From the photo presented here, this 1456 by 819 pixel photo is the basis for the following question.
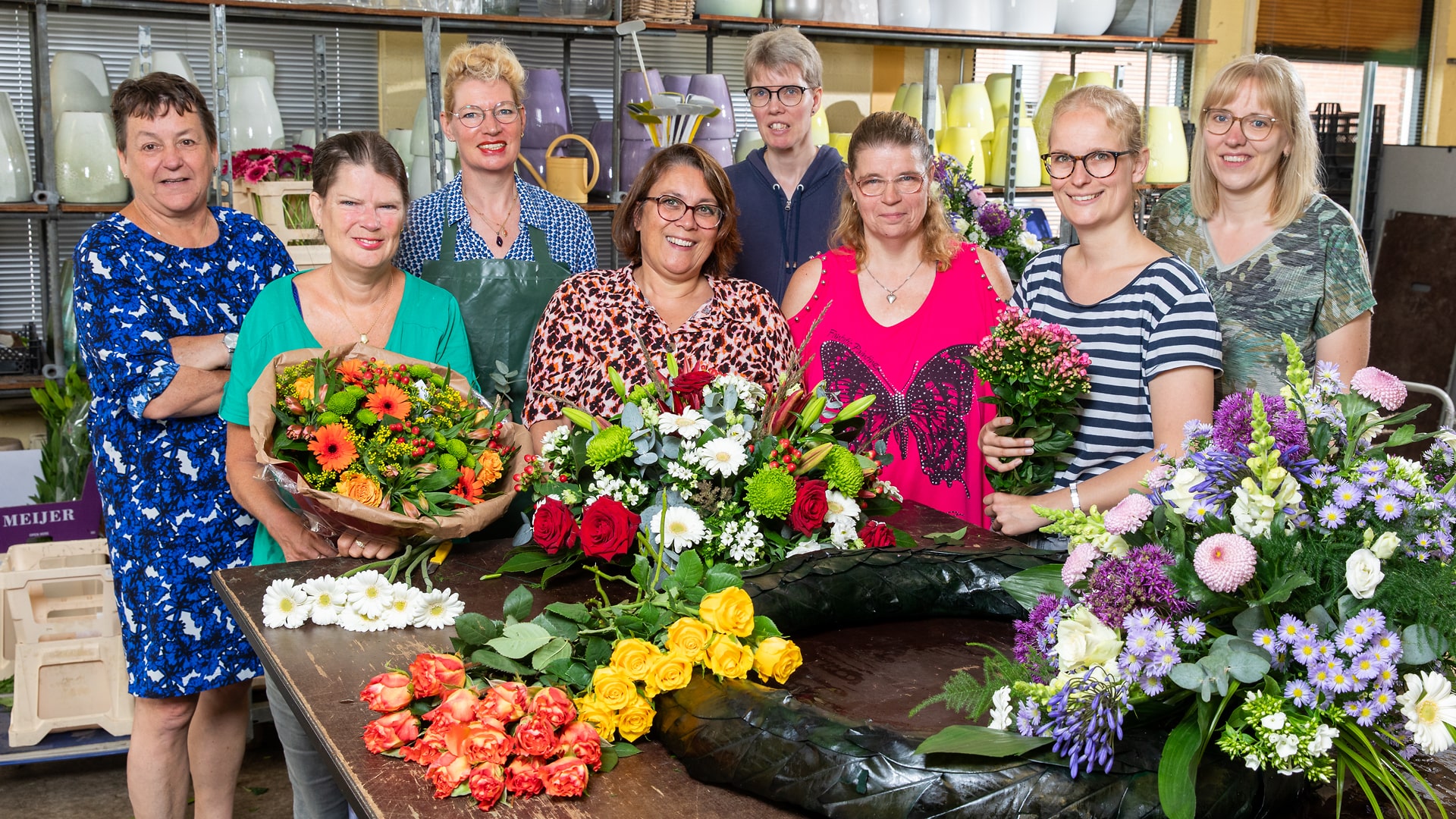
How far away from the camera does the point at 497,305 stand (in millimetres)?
2695

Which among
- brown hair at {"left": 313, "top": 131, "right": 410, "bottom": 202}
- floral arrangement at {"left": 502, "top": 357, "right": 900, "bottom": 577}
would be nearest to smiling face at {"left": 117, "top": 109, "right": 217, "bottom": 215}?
brown hair at {"left": 313, "top": 131, "right": 410, "bottom": 202}

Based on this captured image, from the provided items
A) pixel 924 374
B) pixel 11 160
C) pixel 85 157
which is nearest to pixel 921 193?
pixel 924 374

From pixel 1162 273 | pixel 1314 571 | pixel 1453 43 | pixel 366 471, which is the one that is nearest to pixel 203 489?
pixel 366 471

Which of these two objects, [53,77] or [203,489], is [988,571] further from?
[53,77]

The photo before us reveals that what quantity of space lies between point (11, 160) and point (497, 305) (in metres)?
1.82

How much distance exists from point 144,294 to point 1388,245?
544 centimetres

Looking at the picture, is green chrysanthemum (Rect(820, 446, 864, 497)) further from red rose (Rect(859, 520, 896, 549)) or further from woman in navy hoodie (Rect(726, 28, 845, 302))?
woman in navy hoodie (Rect(726, 28, 845, 302))

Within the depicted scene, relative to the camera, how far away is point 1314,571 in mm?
1146

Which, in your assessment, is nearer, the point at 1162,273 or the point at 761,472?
the point at 761,472

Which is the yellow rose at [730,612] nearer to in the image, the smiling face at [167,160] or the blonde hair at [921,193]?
the blonde hair at [921,193]

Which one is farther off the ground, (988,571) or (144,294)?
(144,294)

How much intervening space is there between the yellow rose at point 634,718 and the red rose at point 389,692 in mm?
245

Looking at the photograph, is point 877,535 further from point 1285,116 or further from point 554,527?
point 1285,116

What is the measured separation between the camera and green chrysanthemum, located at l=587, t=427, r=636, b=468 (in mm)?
1909
